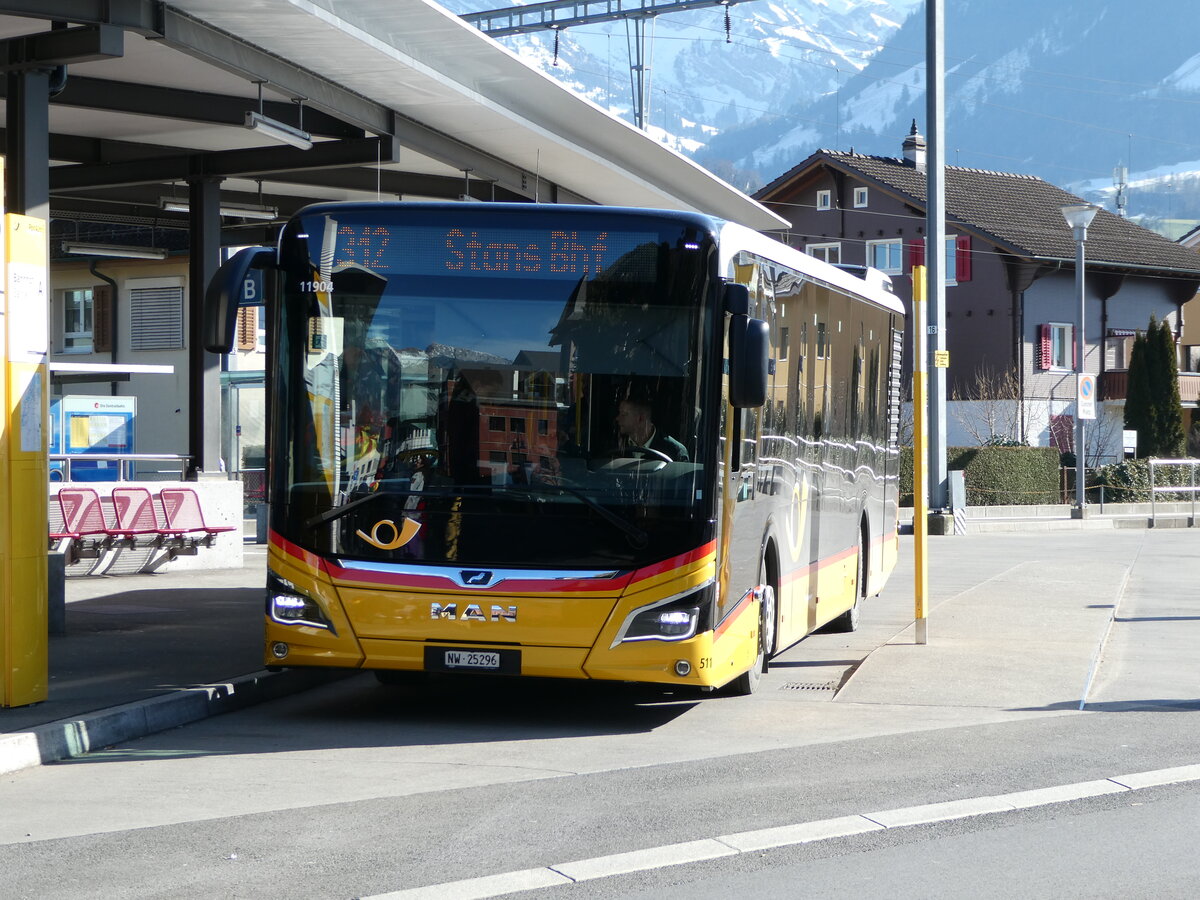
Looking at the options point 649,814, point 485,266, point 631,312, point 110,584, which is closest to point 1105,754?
point 649,814

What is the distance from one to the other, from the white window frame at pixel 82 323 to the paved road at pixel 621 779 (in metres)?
31.1

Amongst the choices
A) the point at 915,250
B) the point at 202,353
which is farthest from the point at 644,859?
the point at 915,250

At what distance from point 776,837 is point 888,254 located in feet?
186

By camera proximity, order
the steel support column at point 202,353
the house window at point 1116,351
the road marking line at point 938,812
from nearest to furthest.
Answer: the road marking line at point 938,812 < the steel support column at point 202,353 < the house window at point 1116,351

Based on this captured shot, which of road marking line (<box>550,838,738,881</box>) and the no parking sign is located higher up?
the no parking sign

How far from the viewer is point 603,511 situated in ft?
29.4

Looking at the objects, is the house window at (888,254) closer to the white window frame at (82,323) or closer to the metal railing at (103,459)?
the white window frame at (82,323)

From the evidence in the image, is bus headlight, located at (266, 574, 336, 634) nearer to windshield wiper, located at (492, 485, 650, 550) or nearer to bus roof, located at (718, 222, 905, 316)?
windshield wiper, located at (492, 485, 650, 550)

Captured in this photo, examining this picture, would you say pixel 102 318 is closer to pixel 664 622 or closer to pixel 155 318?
pixel 155 318

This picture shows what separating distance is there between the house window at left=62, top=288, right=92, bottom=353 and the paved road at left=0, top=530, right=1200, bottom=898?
103 ft

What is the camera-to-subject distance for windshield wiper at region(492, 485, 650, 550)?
895cm

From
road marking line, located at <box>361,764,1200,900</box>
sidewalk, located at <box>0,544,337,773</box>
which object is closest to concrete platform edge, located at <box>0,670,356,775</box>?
sidewalk, located at <box>0,544,337,773</box>

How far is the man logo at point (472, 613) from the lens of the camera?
8.99 m

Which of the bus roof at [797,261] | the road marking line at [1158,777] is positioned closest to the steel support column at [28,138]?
the bus roof at [797,261]
